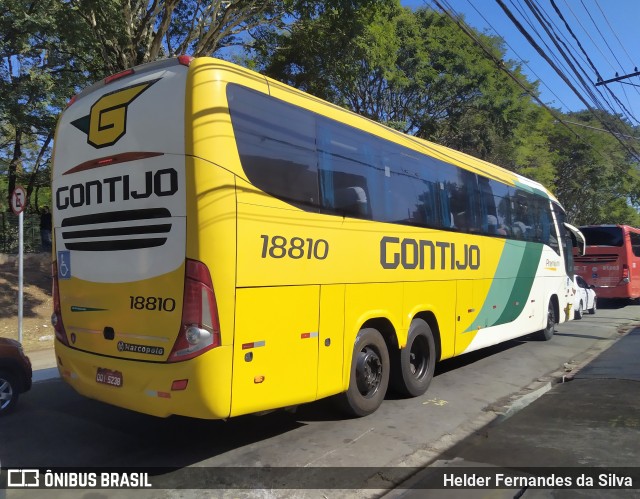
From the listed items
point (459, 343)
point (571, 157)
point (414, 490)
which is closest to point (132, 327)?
point (414, 490)

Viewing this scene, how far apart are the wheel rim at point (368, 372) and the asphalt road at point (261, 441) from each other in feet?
1.08

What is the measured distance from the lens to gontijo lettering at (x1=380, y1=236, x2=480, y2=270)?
6.23 meters

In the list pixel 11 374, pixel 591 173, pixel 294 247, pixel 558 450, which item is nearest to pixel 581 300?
pixel 558 450

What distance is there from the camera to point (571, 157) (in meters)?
34.9

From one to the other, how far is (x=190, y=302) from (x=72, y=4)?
29.5ft

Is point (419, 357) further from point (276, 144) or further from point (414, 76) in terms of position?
point (414, 76)

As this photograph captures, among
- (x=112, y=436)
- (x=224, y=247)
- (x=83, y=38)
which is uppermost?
(x=83, y=38)

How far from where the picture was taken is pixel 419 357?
7.09 metres

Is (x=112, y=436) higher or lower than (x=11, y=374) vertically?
lower

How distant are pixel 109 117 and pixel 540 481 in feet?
16.2

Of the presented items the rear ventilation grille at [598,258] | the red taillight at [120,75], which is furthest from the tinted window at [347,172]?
the rear ventilation grille at [598,258]

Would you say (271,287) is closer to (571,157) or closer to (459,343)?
(459,343)

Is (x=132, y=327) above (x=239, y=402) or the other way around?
above

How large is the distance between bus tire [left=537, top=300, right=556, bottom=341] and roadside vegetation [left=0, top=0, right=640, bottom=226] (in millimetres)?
4834
